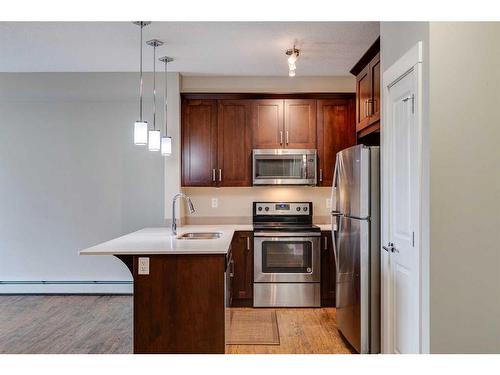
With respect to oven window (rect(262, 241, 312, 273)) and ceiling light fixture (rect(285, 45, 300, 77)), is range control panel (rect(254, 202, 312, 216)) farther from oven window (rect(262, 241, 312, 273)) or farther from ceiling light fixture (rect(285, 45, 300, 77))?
ceiling light fixture (rect(285, 45, 300, 77))

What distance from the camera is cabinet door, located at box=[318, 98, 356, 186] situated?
14.7 ft

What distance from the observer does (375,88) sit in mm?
3113

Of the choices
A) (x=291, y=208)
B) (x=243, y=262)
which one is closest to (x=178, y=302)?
(x=243, y=262)

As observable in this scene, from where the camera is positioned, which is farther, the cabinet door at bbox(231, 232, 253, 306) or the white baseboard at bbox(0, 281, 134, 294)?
the white baseboard at bbox(0, 281, 134, 294)

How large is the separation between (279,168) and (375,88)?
5.27 ft

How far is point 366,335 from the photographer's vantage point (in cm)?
278

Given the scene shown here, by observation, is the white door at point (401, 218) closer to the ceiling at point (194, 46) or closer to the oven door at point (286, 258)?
the ceiling at point (194, 46)

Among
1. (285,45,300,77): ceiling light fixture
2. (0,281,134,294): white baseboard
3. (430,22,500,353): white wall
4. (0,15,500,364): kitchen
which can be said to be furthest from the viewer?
(0,281,134,294): white baseboard

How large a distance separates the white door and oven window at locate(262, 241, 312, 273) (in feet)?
5.23

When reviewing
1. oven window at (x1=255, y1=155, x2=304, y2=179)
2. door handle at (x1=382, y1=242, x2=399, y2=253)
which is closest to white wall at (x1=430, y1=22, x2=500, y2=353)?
door handle at (x1=382, y1=242, x2=399, y2=253)

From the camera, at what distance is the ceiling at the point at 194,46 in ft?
10.5

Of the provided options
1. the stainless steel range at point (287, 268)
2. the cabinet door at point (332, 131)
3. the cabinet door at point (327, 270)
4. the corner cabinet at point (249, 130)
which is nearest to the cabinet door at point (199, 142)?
the corner cabinet at point (249, 130)

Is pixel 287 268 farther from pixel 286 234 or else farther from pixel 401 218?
pixel 401 218

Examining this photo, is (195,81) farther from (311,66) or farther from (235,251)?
(235,251)
